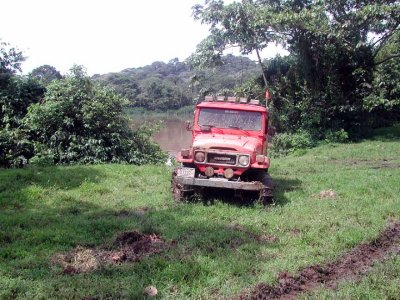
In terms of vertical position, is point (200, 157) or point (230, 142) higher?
point (230, 142)

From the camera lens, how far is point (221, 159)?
30.7ft

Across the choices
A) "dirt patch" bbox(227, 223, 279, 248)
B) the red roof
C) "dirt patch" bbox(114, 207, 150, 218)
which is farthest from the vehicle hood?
"dirt patch" bbox(227, 223, 279, 248)

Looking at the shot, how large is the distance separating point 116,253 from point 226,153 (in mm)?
3706

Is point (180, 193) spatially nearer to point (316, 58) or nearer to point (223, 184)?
point (223, 184)

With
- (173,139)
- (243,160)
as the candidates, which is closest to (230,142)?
(243,160)

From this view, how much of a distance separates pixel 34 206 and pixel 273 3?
16612 millimetres

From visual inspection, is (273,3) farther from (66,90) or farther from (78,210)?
(78,210)

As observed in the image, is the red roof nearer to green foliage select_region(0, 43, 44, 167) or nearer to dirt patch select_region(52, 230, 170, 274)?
dirt patch select_region(52, 230, 170, 274)

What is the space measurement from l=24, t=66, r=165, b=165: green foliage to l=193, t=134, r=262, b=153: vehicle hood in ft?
20.6

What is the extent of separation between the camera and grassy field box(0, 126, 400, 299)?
17.0ft

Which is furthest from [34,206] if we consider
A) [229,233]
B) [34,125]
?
[34,125]

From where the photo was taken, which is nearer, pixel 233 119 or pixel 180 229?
pixel 180 229

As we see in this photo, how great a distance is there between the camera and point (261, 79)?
25891 millimetres

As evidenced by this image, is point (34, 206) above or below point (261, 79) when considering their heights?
below
